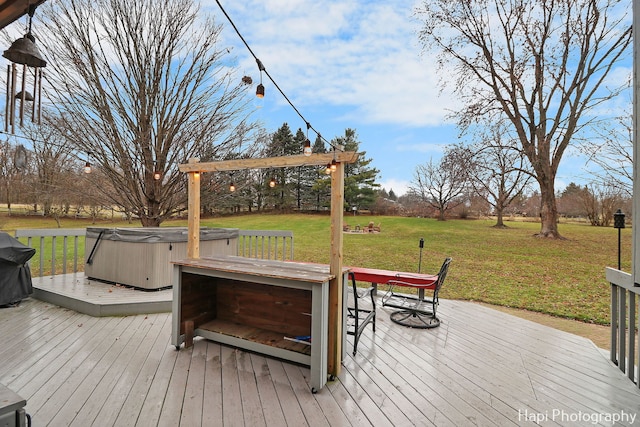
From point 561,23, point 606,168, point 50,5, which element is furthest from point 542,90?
point 50,5

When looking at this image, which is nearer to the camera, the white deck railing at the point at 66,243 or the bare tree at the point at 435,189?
the white deck railing at the point at 66,243

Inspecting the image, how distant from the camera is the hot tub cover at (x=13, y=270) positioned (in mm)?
3855

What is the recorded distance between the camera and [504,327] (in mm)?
3705

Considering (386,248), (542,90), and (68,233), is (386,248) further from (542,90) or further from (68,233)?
(68,233)

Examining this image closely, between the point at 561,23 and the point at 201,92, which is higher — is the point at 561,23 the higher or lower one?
the higher one

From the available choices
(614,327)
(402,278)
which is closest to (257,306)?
(402,278)

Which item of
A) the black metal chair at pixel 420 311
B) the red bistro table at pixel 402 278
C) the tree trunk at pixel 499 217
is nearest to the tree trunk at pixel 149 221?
the red bistro table at pixel 402 278

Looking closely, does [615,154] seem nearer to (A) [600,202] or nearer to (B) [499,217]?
(A) [600,202]

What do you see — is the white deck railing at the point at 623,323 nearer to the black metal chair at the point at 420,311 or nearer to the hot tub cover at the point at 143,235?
the black metal chair at the point at 420,311

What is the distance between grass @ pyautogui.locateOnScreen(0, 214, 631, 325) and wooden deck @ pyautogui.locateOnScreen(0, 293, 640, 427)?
2.73 metres

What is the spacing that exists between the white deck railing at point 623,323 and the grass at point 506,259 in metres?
2.18

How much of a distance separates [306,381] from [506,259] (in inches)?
343

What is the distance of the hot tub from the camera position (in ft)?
14.4

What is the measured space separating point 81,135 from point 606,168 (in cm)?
1140
